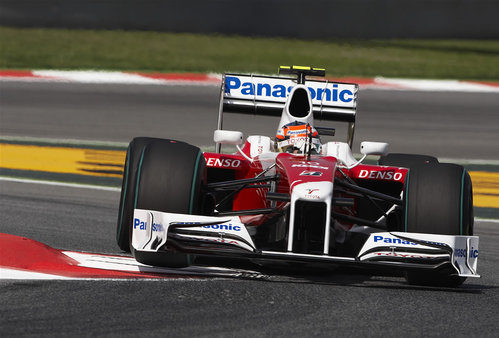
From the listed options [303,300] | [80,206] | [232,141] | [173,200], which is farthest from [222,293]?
[80,206]

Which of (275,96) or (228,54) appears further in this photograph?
(228,54)

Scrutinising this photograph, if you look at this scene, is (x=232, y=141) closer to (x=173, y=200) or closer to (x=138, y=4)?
(x=173, y=200)

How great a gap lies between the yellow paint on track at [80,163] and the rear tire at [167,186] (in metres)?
4.66

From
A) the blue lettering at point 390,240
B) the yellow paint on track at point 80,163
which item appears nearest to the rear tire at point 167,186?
the blue lettering at point 390,240

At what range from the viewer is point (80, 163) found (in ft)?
35.7

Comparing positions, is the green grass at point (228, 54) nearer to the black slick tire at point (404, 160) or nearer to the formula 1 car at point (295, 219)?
the black slick tire at point (404, 160)

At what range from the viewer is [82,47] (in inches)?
697

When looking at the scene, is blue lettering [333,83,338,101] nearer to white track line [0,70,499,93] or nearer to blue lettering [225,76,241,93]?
blue lettering [225,76,241,93]

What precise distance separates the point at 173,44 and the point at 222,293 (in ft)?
45.0

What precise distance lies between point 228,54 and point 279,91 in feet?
31.0

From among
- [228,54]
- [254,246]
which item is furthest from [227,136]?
[228,54]

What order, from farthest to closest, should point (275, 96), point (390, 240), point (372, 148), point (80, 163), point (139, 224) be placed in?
point (80, 163)
point (275, 96)
point (372, 148)
point (139, 224)
point (390, 240)

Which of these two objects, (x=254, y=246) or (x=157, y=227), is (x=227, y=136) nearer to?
(x=157, y=227)

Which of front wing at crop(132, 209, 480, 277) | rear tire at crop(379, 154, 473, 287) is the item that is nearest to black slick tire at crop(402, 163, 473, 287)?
rear tire at crop(379, 154, 473, 287)
